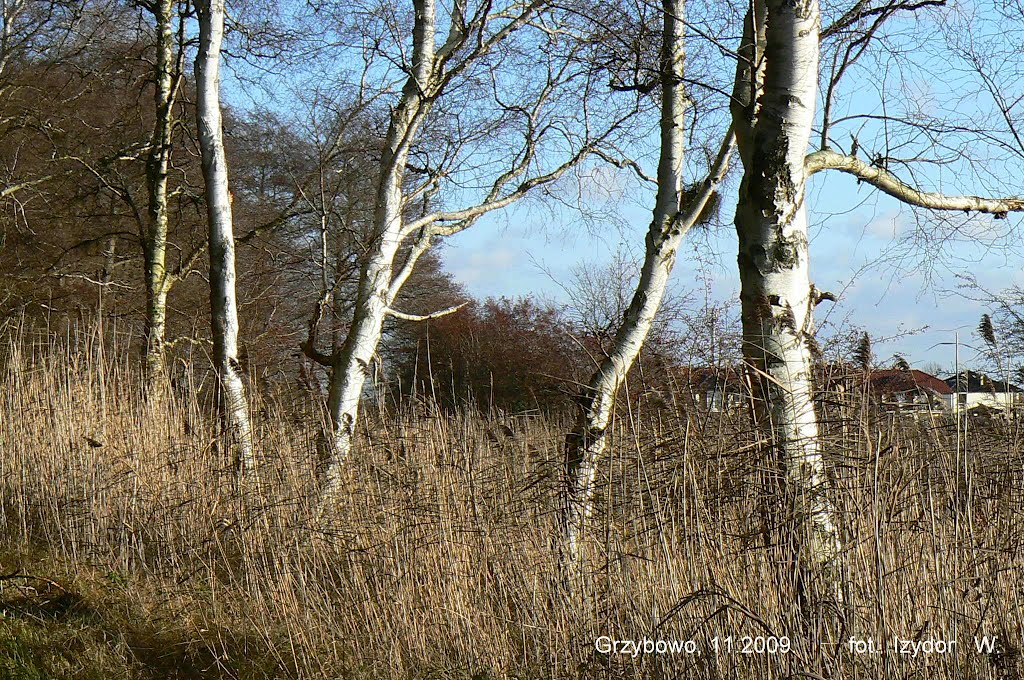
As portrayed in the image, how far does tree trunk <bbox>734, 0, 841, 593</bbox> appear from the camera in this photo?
3240 mm

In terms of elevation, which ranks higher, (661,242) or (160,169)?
(160,169)

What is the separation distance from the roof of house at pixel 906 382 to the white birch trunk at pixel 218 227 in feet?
13.5

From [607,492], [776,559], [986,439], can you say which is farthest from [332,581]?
[986,439]

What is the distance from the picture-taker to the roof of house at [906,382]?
354cm

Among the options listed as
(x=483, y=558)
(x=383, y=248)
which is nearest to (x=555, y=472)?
(x=483, y=558)

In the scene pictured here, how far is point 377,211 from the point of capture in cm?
619

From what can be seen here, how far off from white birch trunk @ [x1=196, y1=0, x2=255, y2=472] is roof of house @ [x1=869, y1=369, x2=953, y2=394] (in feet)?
13.5

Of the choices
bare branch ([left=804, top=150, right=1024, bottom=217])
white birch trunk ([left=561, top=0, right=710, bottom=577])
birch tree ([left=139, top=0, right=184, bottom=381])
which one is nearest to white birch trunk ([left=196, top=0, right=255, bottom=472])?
birch tree ([left=139, top=0, right=184, bottom=381])

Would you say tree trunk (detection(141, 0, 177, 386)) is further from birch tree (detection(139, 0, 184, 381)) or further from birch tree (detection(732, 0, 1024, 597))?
birch tree (detection(732, 0, 1024, 597))

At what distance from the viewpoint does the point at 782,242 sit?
11.0 feet

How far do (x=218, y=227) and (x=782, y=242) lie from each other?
474 cm

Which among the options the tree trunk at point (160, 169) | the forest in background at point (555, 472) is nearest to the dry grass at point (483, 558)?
the forest in background at point (555, 472)

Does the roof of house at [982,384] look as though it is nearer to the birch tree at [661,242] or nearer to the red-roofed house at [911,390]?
the red-roofed house at [911,390]

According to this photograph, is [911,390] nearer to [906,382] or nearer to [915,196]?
[906,382]
